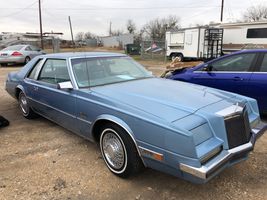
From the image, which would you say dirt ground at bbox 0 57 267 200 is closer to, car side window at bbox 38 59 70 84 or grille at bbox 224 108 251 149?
grille at bbox 224 108 251 149

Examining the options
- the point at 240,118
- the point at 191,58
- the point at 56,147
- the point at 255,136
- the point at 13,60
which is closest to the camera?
the point at 240,118

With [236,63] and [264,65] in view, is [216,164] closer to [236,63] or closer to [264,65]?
[264,65]

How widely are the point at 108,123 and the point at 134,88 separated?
0.65 m

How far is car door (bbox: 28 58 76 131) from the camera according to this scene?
3998 mm

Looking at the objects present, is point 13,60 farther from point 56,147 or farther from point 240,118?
point 240,118

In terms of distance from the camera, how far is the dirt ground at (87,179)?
3.01 meters

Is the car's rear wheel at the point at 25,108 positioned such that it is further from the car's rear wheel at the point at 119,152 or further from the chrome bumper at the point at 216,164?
the chrome bumper at the point at 216,164

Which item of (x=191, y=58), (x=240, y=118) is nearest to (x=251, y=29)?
(x=191, y=58)

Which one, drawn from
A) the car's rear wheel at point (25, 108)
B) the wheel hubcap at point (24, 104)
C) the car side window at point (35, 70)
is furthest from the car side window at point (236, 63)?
the wheel hubcap at point (24, 104)

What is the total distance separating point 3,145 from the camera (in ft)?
14.2

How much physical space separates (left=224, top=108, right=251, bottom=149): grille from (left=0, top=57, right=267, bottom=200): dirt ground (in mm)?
617

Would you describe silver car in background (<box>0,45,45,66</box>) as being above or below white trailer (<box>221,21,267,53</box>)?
below

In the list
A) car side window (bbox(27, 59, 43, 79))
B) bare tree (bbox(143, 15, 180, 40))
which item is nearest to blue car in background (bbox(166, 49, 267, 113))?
car side window (bbox(27, 59, 43, 79))

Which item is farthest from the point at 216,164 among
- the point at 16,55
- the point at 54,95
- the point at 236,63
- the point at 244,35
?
the point at 244,35
